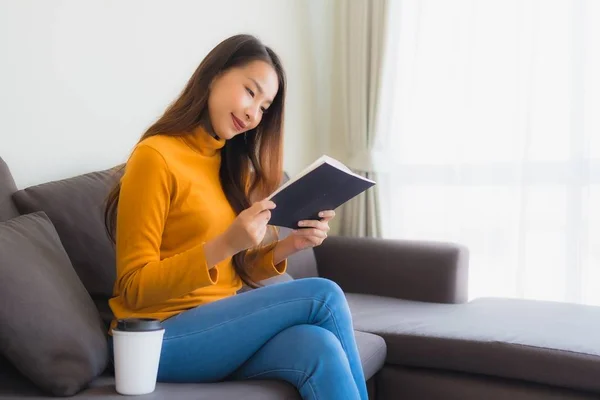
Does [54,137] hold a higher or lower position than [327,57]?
lower

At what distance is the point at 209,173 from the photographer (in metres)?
1.62

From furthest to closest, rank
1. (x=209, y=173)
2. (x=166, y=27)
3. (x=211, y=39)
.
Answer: (x=211, y=39) < (x=166, y=27) < (x=209, y=173)

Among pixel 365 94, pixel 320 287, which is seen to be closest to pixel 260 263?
pixel 320 287

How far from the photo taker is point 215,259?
136cm

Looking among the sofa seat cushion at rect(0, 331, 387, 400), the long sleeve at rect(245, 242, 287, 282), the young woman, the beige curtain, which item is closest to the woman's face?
the young woman

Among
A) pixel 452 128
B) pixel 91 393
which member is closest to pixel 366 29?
pixel 452 128

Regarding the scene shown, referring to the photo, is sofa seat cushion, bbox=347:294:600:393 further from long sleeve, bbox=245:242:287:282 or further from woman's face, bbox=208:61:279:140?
woman's face, bbox=208:61:279:140

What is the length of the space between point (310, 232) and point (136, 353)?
560 mm

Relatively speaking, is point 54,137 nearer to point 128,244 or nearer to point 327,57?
point 128,244

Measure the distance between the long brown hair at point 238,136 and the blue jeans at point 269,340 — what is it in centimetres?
27

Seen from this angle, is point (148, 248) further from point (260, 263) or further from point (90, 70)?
point (90, 70)

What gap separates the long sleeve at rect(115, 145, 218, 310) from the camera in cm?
134

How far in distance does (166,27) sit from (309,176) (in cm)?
111

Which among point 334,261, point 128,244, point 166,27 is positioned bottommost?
point 334,261
